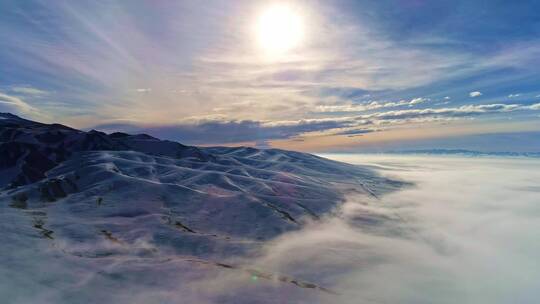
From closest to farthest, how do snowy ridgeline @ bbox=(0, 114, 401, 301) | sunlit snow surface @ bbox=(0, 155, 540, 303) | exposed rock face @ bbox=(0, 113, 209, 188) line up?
sunlit snow surface @ bbox=(0, 155, 540, 303) → snowy ridgeline @ bbox=(0, 114, 401, 301) → exposed rock face @ bbox=(0, 113, 209, 188)

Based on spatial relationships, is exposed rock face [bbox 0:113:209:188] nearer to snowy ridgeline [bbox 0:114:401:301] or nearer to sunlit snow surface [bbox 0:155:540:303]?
snowy ridgeline [bbox 0:114:401:301]

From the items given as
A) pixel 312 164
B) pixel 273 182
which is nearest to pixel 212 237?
pixel 273 182

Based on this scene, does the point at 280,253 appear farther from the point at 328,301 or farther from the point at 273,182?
the point at 273,182

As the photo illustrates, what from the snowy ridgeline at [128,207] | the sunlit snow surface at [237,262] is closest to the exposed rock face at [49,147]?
the snowy ridgeline at [128,207]

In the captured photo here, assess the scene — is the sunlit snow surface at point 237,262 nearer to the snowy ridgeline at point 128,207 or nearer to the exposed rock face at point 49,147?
the snowy ridgeline at point 128,207

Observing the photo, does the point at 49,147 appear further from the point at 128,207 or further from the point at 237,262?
the point at 237,262

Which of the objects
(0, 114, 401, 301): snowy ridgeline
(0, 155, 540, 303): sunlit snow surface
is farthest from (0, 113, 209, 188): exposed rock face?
(0, 155, 540, 303): sunlit snow surface

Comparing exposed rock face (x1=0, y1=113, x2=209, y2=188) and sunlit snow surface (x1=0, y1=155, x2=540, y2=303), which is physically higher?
exposed rock face (x1=0, y1=113, x2=209, y2=188)

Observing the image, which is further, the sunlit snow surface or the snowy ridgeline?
the snowy ridgeline
